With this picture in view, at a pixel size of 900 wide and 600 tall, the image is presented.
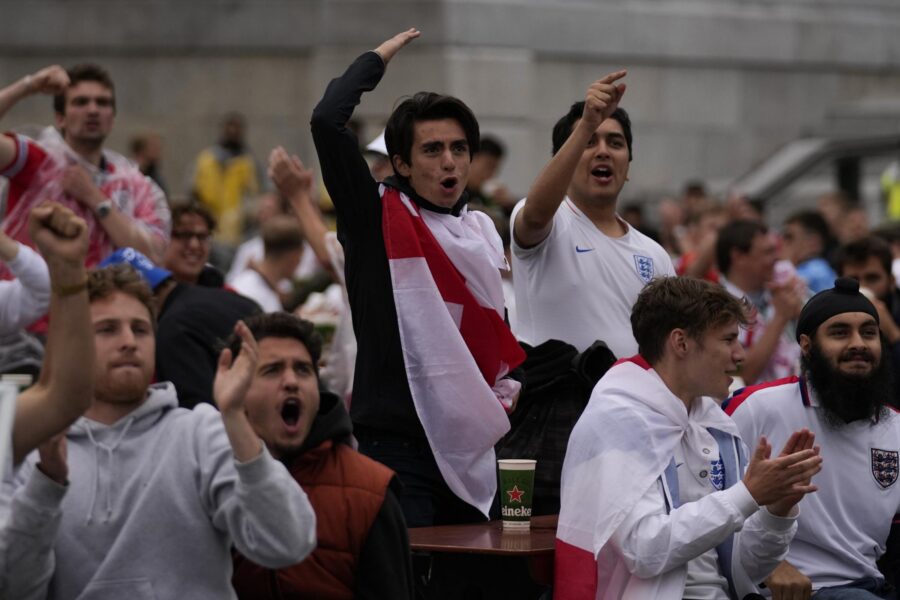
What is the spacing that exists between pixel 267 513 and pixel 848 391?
2876 mm

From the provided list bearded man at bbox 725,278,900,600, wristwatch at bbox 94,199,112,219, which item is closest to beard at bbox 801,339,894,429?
bearded man at bbox 725,278,900,600

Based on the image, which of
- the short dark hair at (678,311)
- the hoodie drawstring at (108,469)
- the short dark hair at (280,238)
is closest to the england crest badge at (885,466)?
the short dark hair at (678,311)

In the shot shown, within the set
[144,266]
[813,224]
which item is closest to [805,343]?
[144,266]

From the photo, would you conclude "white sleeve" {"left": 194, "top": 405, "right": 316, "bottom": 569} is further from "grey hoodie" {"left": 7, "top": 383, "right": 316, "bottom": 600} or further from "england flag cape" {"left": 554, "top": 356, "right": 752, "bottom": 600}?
"england flag cape" {"left": 554, "top": 356, "right": 752, "bottom": 600}

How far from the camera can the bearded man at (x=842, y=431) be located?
23.0ft

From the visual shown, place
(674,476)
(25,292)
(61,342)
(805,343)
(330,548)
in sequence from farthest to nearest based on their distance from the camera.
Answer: (25,292) → (805,343) → (674,476) → (330,548) → (61,342)

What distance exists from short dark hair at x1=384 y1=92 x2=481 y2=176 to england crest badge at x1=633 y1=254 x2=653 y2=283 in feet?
2.94

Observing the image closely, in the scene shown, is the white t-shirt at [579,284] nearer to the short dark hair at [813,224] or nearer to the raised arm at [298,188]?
the raised arm at [298,188]

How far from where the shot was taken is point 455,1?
19.3 m

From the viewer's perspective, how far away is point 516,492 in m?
6.45

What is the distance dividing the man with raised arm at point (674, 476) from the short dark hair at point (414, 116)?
0.96m

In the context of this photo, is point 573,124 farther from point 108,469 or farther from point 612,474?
point 108,469

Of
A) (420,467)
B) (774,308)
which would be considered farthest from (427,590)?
(774,308)

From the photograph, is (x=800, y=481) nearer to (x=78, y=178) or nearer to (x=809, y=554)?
(x=809, y=554)
